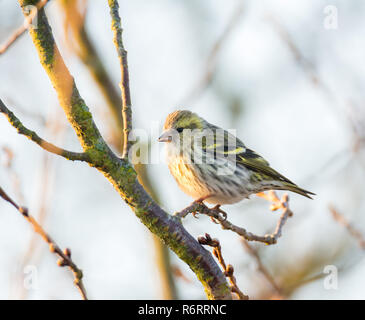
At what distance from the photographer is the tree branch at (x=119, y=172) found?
2.50 meters

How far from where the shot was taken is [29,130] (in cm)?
233

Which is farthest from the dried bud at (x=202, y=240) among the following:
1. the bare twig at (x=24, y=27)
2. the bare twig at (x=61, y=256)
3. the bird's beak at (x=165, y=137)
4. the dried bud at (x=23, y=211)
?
the bird's beak at (x=165, y=137)

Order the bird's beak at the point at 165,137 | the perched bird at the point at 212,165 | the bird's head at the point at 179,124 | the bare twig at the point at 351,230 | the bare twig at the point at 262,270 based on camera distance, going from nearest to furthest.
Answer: the bare twig at the point at 262,270, the bare twig at the point at 351,230, the perched bird at the point at 212,165, the bird's beak at the point at 165,137, the bird's head at the point at 179,124

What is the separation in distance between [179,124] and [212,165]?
69cm

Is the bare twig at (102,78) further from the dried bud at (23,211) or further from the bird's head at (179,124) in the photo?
the dried bud at (23,211)

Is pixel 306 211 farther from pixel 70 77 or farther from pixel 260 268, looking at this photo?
pixel 70 77

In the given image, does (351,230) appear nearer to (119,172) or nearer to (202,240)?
(202,240)

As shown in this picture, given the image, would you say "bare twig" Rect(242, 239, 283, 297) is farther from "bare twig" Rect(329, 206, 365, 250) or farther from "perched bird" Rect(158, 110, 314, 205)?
"perched bird" Rect(158, 110, 314, 205)

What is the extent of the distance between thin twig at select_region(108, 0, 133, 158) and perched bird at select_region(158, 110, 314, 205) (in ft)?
7.94

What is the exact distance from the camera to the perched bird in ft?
17.8

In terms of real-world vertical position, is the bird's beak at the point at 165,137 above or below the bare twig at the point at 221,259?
above

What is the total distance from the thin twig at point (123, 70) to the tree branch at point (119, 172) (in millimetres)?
26
